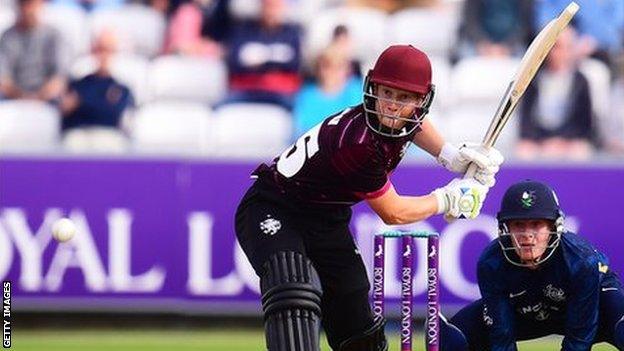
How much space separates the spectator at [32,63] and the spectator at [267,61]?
3.64 ft

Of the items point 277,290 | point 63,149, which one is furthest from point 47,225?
point 277,290

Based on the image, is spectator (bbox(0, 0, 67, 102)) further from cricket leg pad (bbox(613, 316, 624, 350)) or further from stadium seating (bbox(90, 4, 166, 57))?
cricket leg pad (bbox(613, 316, 624, 350))

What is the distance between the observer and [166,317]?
9562mm

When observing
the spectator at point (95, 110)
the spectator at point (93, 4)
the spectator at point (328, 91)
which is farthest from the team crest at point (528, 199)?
the spectator at point (93, 4)

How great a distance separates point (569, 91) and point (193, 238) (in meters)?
2.51

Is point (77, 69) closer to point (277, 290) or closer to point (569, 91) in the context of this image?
point (569, 91)

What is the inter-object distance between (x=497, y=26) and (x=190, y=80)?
2.04 meters

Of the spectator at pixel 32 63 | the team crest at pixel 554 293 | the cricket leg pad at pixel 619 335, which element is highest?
the spectator at pixel 32 63

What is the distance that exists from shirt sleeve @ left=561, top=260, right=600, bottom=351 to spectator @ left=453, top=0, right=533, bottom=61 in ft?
13.5

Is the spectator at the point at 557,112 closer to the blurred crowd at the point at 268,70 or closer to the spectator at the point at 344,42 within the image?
the blurred crowd at the point at 268,70

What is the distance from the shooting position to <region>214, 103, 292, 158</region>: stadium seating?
1009 centimetres

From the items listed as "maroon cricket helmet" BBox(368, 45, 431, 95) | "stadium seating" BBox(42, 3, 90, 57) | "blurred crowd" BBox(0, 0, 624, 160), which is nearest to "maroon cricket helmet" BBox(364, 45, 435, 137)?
"maroon cricket helmet" BBox(368, 45, 431, 95)

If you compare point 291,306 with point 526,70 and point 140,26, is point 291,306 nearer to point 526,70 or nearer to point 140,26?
point 526,70

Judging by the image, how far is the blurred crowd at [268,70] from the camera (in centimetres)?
995
